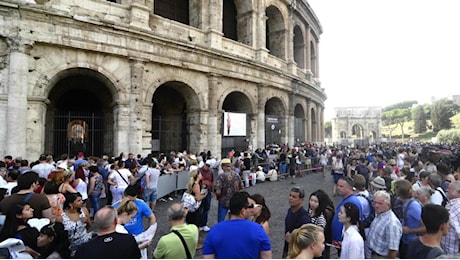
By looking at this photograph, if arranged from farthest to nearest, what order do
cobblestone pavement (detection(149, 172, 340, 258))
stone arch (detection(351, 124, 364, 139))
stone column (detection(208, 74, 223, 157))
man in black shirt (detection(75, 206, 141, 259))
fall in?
stone arch (detection(351, 124, 364, 139)), stone column (detection(208, 74, 223, 157)), cobblestone pavement (detection(149, 172, 340, 258)), man in black shirt (detection(75, 206, 141, 259))

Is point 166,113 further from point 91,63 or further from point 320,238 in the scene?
point 320,238

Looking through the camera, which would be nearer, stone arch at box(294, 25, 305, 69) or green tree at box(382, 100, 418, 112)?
stone arch at box(294, 25, 305, 69)

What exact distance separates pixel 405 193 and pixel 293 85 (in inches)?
622

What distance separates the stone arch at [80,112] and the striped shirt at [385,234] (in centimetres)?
1135

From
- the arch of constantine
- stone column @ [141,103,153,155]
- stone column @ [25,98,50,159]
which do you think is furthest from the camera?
the arch of constantine

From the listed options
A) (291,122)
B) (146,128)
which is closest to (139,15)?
(146,128)

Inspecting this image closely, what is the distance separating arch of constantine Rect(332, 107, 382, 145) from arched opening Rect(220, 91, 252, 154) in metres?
41.2

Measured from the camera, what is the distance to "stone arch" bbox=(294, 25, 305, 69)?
2202 centimetres

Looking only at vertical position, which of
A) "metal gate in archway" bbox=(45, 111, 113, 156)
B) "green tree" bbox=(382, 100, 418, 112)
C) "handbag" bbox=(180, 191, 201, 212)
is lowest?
"handbag" bbox=(180, 191, 201, 212)

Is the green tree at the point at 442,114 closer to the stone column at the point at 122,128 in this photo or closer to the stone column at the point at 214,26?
the stone column at the point at 214,26

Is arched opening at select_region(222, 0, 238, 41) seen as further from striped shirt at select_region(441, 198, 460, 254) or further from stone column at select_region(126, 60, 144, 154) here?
striped shirt at select_region(441, 198, 460, 254)

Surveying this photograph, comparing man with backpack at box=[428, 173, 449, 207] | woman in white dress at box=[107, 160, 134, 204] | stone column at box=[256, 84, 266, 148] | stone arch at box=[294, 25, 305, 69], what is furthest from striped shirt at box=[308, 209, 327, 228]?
stone arch at box=[294, 25, 305, 69]

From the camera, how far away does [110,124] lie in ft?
Answer: 41.8

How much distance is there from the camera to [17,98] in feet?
28.3
